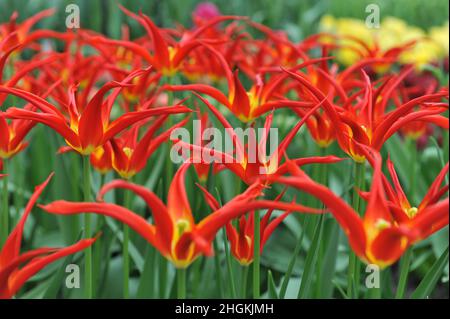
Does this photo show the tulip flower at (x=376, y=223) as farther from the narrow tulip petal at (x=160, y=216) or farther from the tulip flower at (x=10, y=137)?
the tulip flower at (x=10, y=137)

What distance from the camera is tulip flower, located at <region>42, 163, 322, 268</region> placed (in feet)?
2.59

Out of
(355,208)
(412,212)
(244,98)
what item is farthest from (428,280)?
(244,98)

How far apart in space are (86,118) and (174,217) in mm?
266

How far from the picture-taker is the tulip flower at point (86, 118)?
1.04 meters

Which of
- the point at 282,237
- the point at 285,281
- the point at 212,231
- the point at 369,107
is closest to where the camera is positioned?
the point at 212,231

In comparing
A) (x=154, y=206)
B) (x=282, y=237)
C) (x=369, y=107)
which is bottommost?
(x=282, y=237)

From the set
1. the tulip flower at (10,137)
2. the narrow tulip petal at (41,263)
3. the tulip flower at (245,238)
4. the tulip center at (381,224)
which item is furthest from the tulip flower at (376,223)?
the tulip flower at (10,137)

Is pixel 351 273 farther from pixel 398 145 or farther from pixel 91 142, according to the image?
pixel 398 145

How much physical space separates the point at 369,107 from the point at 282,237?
120 centimetres

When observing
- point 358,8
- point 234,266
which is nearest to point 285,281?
point 234,266

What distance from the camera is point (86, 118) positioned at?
1.07 meters
